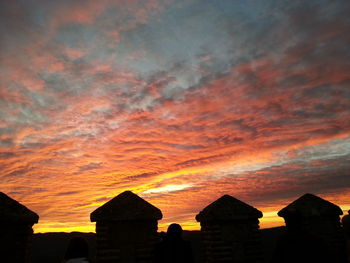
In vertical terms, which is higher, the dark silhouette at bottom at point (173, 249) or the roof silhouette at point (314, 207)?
the roof silhouette at point (314, 207)

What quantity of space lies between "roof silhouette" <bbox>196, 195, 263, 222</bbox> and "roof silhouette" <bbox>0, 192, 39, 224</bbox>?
6.29 meters

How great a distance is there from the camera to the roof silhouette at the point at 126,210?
10.1 m

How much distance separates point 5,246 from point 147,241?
14.6 ft

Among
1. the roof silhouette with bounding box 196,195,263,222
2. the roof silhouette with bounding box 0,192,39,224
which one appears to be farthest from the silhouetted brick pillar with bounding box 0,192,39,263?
the roof silhouette with bounding box 196,195,263,222

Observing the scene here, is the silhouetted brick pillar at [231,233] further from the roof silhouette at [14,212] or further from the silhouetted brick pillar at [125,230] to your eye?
the roof silhouette at [14,212]

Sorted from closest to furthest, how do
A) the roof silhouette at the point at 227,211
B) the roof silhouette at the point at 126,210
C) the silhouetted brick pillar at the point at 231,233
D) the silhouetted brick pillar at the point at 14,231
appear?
the silhouetted brick pillar at the point at 14,231, the roof silhouette at the point at 126,210, the silhouetted brick pillar at the point at 231,233, the roof silhouette at the point at 227,211

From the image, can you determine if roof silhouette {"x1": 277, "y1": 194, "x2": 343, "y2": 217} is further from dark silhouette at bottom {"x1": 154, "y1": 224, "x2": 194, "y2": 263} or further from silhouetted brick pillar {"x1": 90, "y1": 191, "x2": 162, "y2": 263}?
dark silhouette at bottom {"x1": 154, "y1": 224, "x2": 194, "y2": 263}

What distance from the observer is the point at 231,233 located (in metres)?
11.5

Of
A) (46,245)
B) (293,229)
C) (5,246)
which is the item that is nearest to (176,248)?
(293,229)

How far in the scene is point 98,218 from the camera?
32.8 ft

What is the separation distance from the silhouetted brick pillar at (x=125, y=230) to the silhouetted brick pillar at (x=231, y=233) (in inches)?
95.9

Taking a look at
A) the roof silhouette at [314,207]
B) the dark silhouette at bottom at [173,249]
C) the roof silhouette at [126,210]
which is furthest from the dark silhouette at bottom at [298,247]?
the roof silhouette at [314,207]

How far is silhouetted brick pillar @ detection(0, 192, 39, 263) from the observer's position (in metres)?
8.93

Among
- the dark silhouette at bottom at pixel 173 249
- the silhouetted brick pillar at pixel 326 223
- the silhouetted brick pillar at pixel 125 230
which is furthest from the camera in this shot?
the silhouetted brick pillar at pixel 326 223
